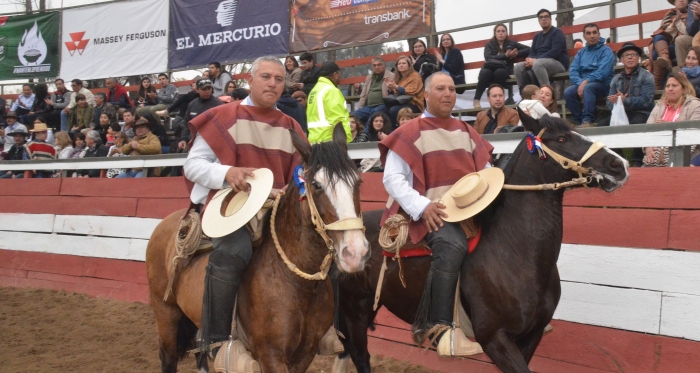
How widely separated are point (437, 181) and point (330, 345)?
144cm

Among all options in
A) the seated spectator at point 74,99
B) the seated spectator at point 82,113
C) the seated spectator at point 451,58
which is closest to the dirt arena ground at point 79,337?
the seated spectator at point 451,58

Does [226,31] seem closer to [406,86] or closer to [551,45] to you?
[406,86]

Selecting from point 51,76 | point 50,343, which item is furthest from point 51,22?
point 50,343

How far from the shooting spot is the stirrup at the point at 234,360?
404 centimetres

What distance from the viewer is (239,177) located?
4.12m

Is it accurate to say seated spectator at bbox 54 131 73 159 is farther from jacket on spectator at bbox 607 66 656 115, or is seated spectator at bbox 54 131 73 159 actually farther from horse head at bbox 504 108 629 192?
horse head at bbox 504 108 629 192

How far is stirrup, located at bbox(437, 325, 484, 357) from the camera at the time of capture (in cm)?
451

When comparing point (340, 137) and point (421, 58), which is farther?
point (421, 58)

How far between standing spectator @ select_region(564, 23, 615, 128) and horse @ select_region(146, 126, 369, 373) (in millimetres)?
5353

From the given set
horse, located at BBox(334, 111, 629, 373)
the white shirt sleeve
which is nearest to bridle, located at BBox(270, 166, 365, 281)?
the white shirt sleeve

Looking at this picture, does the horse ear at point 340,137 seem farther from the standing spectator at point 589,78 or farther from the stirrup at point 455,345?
the standing spectator at point 589,78

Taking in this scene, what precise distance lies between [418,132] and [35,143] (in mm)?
11221

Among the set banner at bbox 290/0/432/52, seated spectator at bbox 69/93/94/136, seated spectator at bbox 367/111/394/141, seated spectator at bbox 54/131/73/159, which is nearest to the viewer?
seated spectator at bbox 367/111/394/141

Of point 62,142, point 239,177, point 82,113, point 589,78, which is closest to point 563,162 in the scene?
point 239,177
